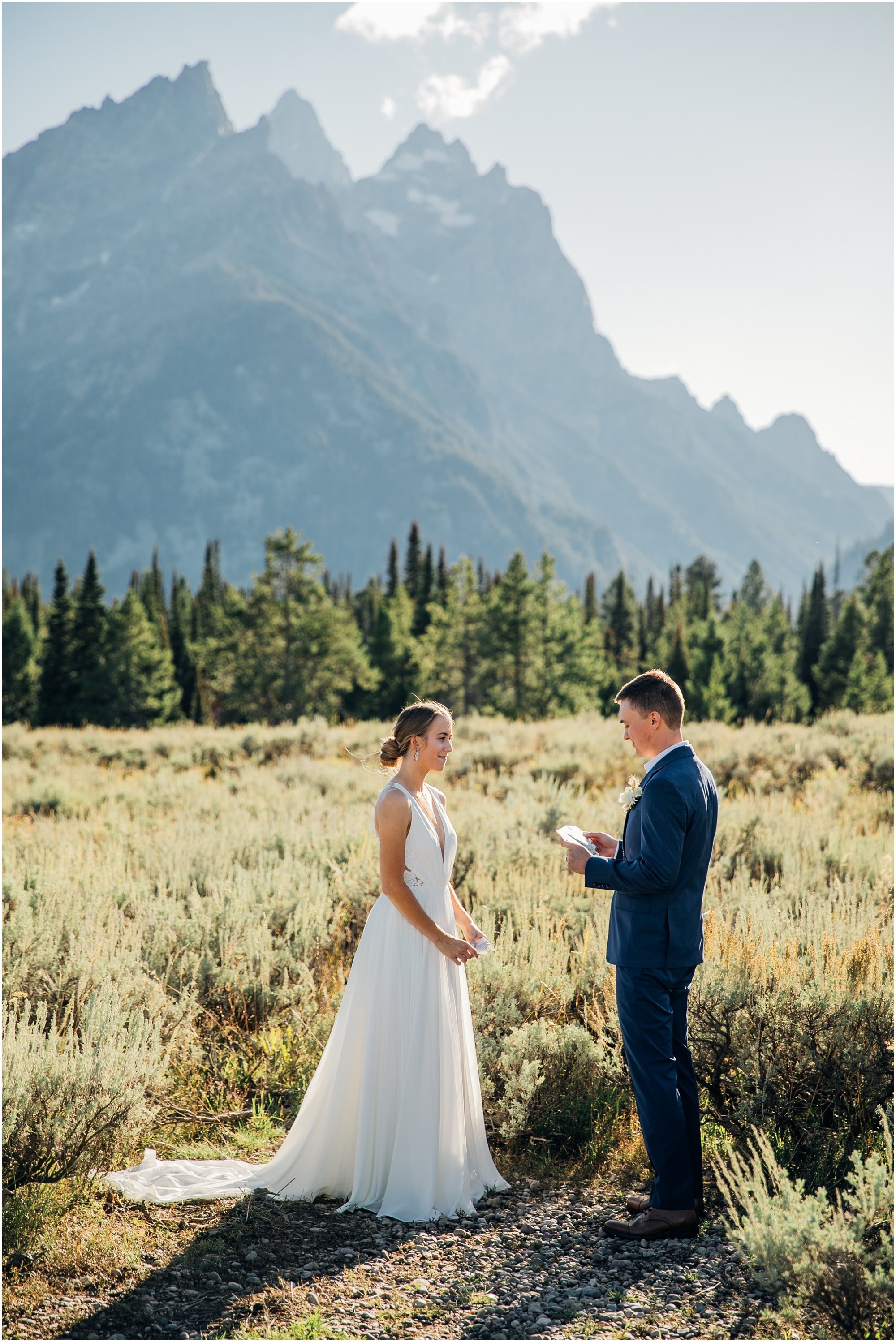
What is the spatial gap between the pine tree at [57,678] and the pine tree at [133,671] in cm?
208

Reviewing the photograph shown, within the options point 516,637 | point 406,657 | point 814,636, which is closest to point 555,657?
point 516,637

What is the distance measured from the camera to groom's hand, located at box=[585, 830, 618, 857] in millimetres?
4199

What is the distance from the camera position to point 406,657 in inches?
1834

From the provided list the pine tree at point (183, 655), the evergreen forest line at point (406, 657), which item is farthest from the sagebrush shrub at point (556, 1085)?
the pine tree at point (183, 655)

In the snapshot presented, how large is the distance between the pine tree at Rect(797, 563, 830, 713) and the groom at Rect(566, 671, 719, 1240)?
46963mm

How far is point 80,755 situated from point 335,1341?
793 inches

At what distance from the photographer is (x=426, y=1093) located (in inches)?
162

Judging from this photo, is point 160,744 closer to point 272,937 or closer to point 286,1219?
point 272,937

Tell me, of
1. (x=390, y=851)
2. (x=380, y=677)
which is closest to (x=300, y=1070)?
(x=390, y=851)

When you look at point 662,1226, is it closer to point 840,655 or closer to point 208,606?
point 840,655

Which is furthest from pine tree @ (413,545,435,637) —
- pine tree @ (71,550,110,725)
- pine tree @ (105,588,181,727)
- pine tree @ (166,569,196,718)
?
pine tree @ (71,550,110,725)

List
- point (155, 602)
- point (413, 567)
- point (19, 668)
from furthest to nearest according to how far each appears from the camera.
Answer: point (155, 602), point (413, 567), point (19, 668)

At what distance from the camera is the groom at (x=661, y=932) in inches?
145

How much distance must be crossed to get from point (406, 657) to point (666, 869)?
43.1 m
